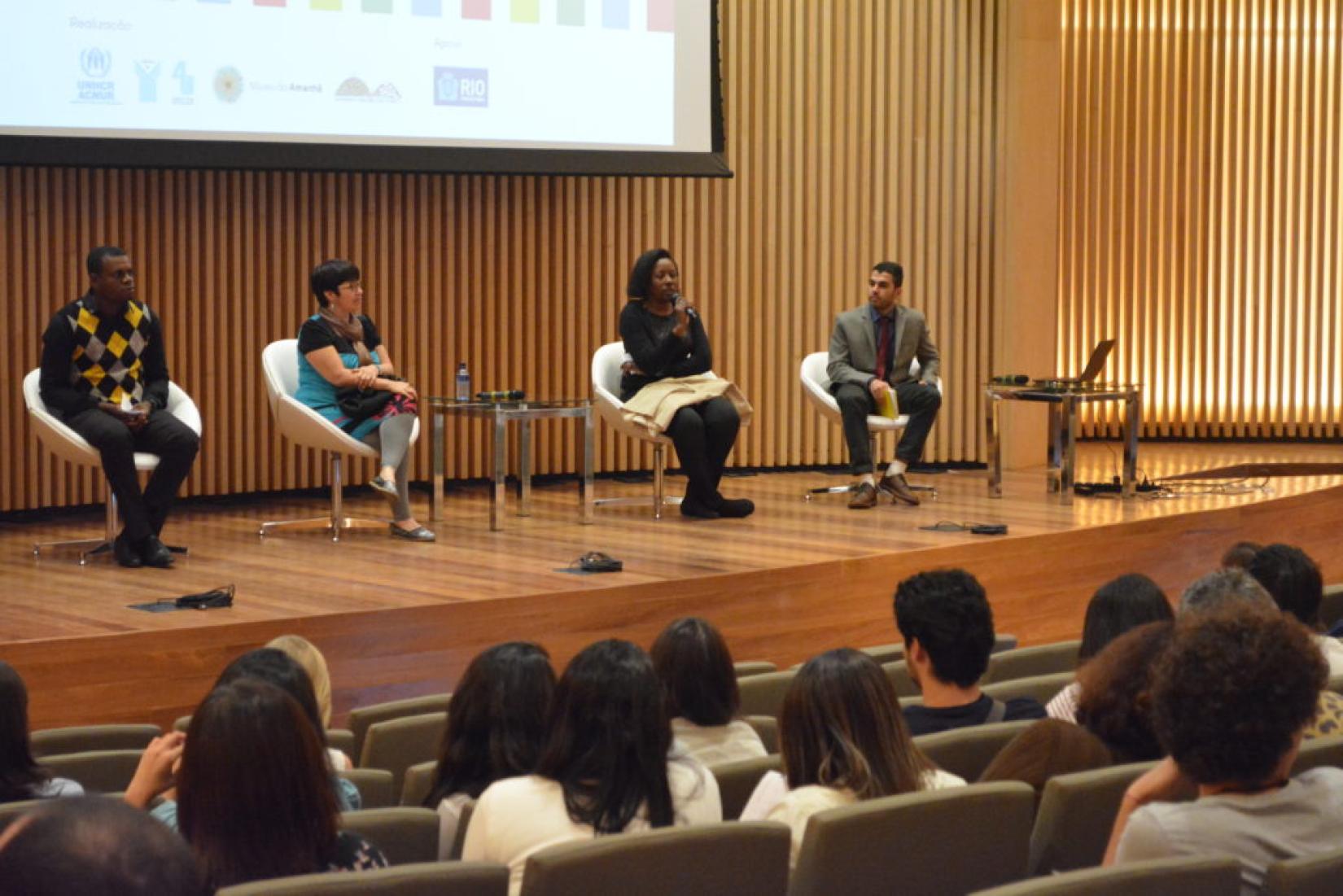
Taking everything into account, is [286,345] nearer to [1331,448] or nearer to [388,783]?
[388,783]

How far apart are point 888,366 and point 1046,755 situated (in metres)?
5.51

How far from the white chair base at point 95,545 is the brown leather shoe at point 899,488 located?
3.24 meters

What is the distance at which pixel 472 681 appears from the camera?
9.48 feet

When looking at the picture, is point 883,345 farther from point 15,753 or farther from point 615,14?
point 15,753

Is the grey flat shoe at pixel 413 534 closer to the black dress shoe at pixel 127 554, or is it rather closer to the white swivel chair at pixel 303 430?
the white swivel chair at pixel 303 430

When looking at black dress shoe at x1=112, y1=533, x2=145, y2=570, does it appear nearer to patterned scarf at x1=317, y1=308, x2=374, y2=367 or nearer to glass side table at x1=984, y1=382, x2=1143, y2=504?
patterned scarf at x1=317, y1=308, x2=374, y2=367

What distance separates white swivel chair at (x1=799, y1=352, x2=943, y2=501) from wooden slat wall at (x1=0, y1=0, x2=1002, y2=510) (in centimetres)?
100

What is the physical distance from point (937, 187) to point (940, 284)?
1.81ft

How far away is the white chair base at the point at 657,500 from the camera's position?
758 centimetres

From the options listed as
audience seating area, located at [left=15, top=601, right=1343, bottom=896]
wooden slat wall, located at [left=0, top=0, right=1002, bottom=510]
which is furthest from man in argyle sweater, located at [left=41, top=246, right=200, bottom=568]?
audience seating area, located at [left=15, top=601, right=1343, bottom=896]

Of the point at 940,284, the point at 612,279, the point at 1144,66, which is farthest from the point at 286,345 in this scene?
the point at 1144,66

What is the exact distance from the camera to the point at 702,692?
10.4 feet

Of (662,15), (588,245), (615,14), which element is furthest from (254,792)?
(588,245)

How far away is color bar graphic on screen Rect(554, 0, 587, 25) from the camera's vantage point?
27.1 ft
